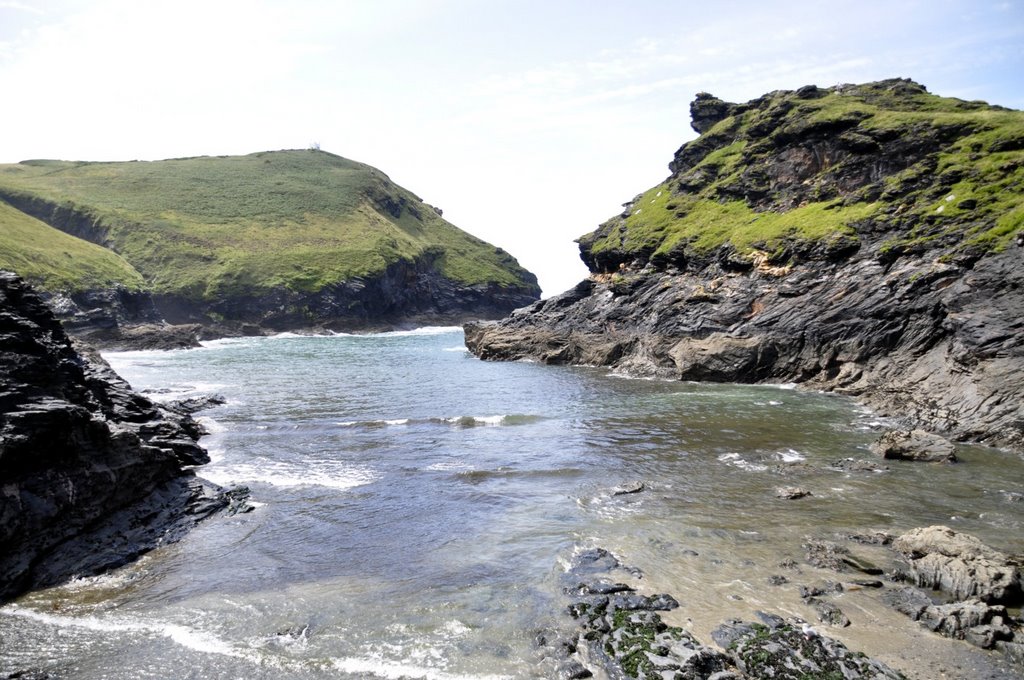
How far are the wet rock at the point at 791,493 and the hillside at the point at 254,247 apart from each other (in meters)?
104

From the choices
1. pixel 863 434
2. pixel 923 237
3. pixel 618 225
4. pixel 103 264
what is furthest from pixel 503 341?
pixel 103 264

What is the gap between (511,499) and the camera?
18062 millimetres

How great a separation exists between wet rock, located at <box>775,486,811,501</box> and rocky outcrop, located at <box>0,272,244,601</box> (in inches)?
632

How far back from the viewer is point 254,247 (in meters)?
148

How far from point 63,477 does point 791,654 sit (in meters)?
15.5

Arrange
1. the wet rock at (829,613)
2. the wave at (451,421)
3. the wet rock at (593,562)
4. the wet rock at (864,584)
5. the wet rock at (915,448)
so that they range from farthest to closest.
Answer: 1. the wave at (451,421)
2. the wet rock at (915,448)
3. the wet rock at (593,562)
4. the wet rock at (864,584)
5. the wet rock at (829,613)

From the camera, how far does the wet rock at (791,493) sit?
17125 mm

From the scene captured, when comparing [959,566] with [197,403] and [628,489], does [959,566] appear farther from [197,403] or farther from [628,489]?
[197,403]

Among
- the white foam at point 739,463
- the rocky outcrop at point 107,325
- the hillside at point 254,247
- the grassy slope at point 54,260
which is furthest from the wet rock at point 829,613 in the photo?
the hillside at point 254,247

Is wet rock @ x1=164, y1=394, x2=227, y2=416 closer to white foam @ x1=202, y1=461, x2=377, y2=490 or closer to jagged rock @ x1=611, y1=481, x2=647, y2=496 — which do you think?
white foam @ x1=202, y1=461, x2=377, y2=490

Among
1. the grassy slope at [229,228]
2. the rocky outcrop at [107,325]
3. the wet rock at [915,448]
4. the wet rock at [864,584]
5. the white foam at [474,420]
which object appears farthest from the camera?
the grassy slope at [229,228]

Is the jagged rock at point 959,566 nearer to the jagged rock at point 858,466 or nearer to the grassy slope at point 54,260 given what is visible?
the jagged rock at point 858,466

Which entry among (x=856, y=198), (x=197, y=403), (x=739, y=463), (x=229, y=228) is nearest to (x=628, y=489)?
(x=739, y=463)

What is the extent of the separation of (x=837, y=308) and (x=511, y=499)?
33223 millimetres
